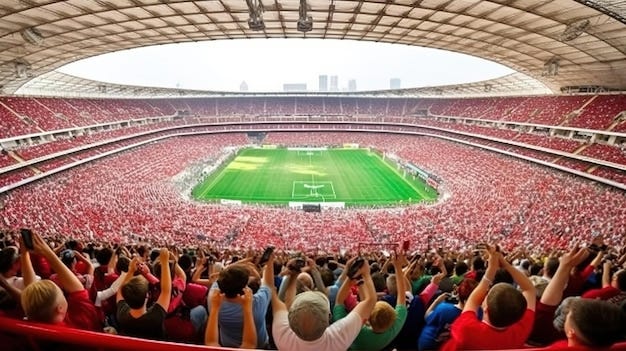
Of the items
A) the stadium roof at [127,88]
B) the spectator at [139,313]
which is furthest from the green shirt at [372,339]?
the stadium roof at [127,88]

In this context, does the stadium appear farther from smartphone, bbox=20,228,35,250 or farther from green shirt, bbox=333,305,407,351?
smartphone, bbox=20,228,35,250

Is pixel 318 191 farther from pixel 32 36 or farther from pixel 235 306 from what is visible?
pixel 235 306

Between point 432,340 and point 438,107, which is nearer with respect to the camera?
point 432,340

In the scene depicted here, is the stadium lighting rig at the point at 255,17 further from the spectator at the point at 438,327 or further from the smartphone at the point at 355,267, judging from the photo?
the spectator at the point at 438,327

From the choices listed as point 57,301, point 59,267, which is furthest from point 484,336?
point 59,267

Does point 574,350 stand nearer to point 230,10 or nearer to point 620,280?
point 620,280

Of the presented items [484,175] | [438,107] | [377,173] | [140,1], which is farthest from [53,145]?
[438,107]
